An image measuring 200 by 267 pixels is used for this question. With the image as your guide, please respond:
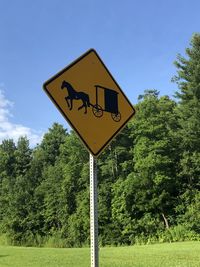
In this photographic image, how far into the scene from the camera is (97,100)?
158 inches

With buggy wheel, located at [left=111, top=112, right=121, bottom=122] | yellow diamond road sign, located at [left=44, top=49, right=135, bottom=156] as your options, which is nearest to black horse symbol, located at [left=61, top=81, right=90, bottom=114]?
yellow diamond road sign, located at [left=44, top=49, right=135, bottom=156]

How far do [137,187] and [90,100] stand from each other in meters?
44.1

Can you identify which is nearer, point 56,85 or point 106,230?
point 56,85

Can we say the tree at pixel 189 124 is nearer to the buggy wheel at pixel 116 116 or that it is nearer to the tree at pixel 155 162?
the tree at pixel 155 162

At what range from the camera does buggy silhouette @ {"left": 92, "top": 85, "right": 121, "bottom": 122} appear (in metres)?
4.00

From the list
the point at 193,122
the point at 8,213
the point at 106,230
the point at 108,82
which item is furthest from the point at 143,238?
the point at 108,82

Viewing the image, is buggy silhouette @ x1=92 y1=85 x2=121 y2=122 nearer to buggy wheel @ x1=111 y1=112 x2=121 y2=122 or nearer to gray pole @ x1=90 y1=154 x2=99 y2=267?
buggy wheel @ x1=111 y1=112 x2=121 y2=122

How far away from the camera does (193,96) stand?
41219 millimetres

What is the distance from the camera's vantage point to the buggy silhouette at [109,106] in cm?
400

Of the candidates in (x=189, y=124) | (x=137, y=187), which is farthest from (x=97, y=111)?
(x=137, y=187)

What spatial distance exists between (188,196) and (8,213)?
32.1 meters

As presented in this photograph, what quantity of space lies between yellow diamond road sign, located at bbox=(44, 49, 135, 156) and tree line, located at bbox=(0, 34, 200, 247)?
36.4 meters

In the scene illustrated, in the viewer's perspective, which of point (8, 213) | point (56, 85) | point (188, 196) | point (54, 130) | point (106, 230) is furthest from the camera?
point (54, 130)

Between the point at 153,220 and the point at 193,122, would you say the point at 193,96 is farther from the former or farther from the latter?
the point at 153,220
